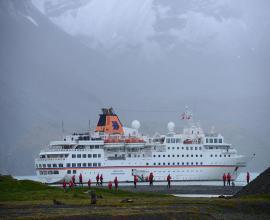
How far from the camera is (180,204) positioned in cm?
2816

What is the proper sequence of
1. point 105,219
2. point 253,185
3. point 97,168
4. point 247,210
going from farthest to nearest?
point 97,168 → point 253,185 → point 247,210 → point 105,219

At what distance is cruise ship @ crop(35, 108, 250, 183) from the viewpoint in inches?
3425

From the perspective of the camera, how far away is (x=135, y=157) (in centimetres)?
8888

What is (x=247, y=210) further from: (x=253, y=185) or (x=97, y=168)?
(x=97, y=168)

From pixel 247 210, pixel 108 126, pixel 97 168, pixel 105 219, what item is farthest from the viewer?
pixel 108 126

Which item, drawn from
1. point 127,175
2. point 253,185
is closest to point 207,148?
point 127,175

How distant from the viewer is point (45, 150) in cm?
8894

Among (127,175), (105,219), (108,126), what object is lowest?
(105,219)

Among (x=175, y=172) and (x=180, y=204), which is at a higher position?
(x=175, y=172)

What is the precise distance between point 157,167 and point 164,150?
2.49m

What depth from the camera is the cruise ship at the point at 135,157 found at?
87.0 metres

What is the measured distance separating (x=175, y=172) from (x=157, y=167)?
251 cm

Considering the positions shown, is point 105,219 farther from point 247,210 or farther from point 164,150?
point 164,150

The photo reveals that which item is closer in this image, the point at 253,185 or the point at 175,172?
the point at 253,185
